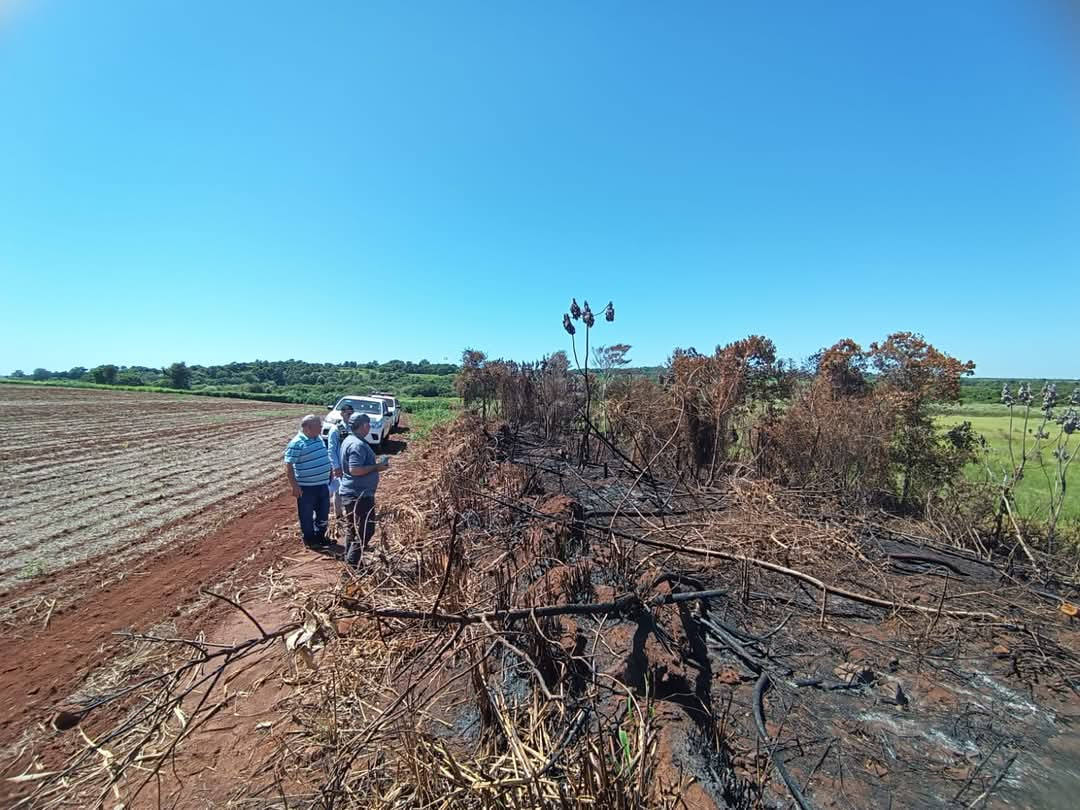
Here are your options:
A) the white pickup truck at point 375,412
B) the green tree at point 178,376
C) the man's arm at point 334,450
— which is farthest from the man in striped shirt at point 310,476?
the green tree at point 178,376

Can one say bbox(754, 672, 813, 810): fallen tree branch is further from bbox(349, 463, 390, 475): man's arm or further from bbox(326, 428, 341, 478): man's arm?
bbox(326, 428, 341, 478): man's arm

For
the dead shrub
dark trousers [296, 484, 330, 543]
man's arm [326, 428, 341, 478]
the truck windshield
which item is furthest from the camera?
the truck windshield

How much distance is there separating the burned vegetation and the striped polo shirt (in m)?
1.29

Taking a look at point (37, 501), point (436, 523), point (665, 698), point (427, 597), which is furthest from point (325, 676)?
point (37, 501)

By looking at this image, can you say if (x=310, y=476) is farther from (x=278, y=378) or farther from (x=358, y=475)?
(x=278, y=378)

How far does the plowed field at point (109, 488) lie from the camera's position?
19.5 feet

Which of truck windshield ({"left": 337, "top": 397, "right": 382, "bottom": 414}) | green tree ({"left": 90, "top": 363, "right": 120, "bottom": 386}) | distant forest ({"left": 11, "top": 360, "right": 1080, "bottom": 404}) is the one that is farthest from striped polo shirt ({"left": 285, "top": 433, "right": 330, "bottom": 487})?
green tree ({"left": 90, "top": 363, "right": 120, "bottom": 386})

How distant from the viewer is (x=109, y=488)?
9273 millimetres

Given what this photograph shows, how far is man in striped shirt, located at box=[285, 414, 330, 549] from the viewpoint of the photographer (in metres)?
5.89

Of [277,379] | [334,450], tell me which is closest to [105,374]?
[277,379]

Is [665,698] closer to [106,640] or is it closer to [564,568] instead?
[564,568]

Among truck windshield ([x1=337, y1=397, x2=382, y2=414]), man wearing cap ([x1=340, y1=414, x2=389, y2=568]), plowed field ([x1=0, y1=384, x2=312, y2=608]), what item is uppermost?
truck windshield ([x1=337, y1=397, x2=382, y2=414])

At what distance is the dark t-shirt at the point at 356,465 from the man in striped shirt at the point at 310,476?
2.07 feet

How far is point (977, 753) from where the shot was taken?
8.86 feet
